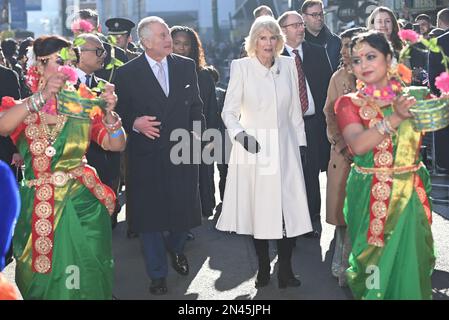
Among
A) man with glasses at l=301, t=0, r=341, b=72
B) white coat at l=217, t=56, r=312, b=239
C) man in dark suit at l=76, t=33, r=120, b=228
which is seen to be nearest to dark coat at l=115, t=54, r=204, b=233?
man in dark suit at l=76, t=33, r=120, b=228

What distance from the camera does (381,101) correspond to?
5215mm

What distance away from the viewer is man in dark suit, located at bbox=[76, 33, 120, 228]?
281 inches

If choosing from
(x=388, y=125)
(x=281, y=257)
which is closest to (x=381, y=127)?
(x=388, y=125)

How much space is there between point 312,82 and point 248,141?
2574mm

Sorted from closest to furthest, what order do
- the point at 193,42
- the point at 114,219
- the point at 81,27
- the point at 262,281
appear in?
the point at 81,27 → the point at 262,281 → the point at 193,42 → the point at 114,219

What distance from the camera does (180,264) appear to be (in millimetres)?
7469

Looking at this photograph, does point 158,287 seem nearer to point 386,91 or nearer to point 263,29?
point 263,29

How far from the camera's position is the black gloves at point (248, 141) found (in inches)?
254

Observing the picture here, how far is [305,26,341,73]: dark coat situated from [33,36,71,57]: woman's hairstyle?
15.4ft

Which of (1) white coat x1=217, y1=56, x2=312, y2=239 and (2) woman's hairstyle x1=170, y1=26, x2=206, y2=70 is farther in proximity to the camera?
(2) woman's hairstyle x1=170, y1=26, x2=206, y2=70

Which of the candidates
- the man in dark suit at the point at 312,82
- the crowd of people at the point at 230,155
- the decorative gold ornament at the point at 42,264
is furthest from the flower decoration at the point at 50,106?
the man in dark suit at the point at 312,82

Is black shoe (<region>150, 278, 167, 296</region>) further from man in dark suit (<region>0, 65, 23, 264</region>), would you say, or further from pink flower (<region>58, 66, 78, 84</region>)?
pink flower (<region>58, 66, 78, 84</region>)
